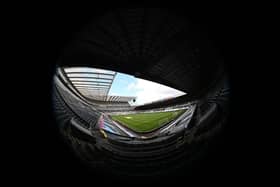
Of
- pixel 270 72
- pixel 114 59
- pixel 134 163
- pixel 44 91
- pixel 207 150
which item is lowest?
pixel 134 163

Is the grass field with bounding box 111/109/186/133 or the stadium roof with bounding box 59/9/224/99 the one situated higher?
the stadium roof with bounding box 59/9/224/99

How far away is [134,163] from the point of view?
347 centimetres

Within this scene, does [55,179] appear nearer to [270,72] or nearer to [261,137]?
[261,137]

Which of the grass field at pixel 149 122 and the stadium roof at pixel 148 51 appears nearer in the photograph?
the stadium roof at pixel 148 51

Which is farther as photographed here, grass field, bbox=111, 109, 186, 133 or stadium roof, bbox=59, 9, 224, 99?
grass field, bbox=111, 109, 186, 133

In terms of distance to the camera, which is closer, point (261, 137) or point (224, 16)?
point (224, 16)

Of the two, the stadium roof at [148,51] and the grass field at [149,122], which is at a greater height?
the stadium roof at [148,51]

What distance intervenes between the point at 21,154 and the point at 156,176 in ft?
4.83

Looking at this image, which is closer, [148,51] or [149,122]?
[148,51]

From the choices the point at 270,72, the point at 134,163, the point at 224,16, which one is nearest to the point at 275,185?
the point at 270,72

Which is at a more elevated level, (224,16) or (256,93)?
(224,16)

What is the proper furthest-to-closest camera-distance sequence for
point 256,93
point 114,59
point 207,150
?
point 114,59, point 207,150, point 256,93

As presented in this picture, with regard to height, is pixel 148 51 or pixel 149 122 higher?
pixel 148 51

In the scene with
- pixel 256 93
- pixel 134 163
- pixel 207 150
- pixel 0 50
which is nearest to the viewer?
pixel 0 50
